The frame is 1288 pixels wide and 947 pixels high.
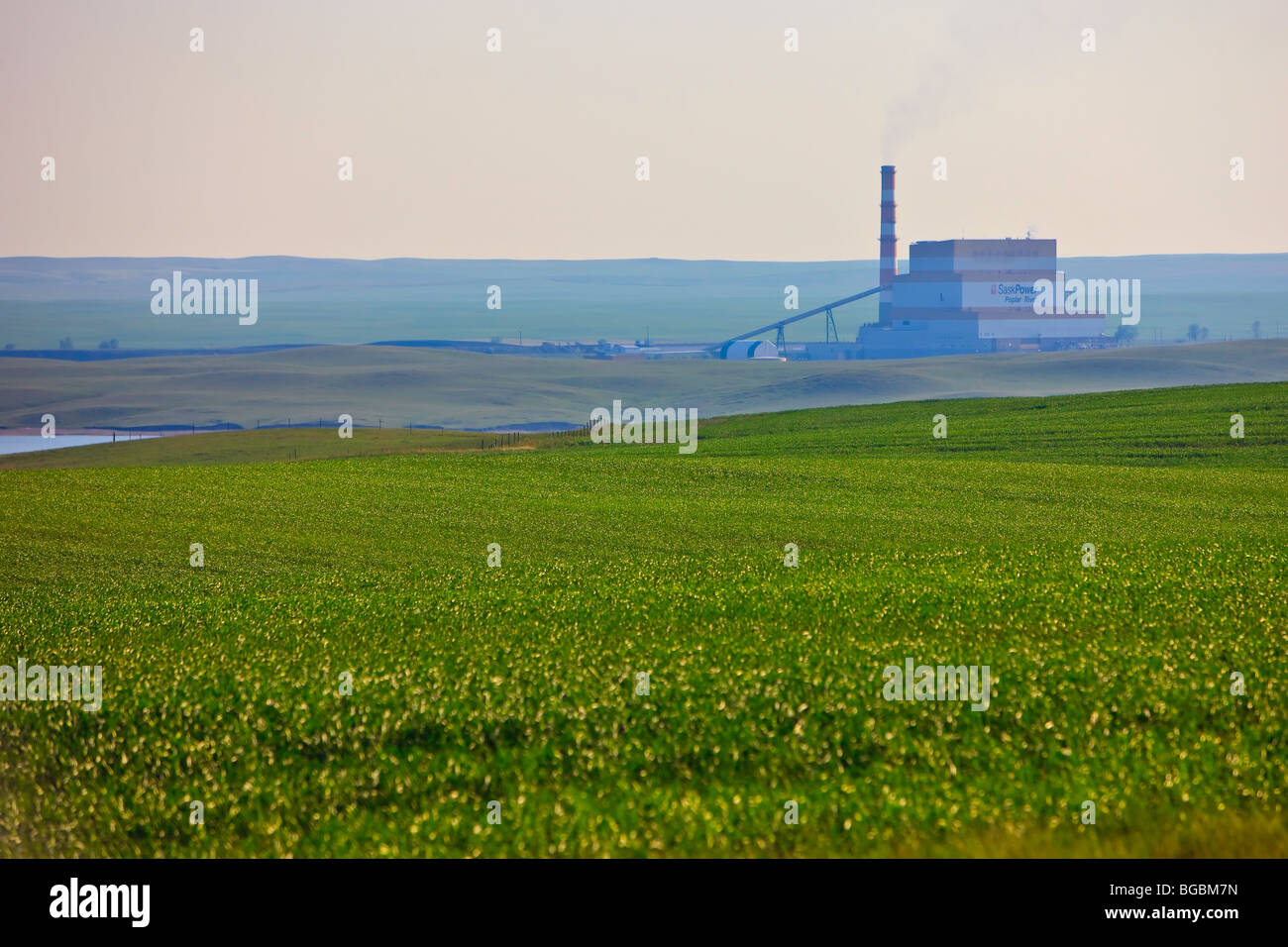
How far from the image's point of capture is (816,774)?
12.2m

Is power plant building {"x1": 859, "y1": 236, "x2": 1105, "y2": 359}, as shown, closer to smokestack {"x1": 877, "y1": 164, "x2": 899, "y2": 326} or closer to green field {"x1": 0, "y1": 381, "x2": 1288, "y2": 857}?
smokestack {"x1": 877, "y1": 164, "x2": 899, "y2": 326}

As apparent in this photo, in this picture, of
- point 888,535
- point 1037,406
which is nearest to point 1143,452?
point 1037,406

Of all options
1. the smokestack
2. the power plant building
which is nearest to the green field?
the smokestack

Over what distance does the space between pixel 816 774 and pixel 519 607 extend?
882cm

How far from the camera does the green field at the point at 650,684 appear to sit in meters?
11.0
